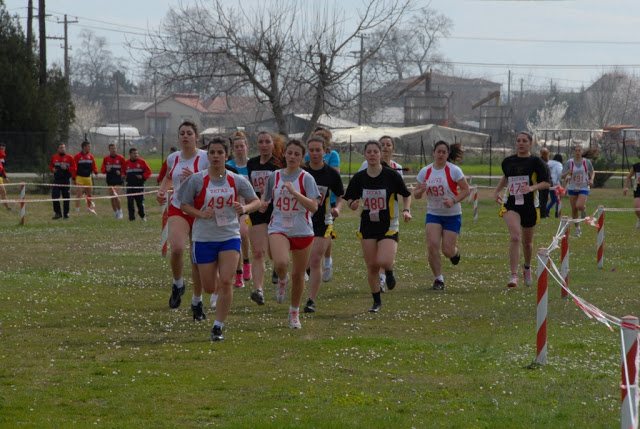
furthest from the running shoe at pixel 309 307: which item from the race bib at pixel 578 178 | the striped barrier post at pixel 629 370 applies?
the race bib at pixel 578 178

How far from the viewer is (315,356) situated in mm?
8031

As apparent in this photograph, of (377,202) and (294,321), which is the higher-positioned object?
(377,202)

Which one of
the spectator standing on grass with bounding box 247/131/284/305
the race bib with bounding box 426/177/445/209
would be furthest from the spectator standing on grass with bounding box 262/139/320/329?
the race bib with bounding box 426/177/445/209

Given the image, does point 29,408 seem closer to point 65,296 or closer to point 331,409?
point 331,409

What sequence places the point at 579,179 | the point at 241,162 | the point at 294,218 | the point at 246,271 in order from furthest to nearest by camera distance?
the point at 579,179
the point at 246,271
the point at 241,162
the point at 294,218

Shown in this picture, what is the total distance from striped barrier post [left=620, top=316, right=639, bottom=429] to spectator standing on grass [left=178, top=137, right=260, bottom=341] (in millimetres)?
4438

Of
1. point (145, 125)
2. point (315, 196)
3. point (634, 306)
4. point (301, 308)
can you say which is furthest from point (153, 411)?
point (145, 125)

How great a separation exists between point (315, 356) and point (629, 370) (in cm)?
366

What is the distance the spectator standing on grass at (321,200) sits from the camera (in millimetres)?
10062

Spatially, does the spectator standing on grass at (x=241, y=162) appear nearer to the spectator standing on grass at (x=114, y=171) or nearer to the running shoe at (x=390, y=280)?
the running shoe at (x=390, y=280)

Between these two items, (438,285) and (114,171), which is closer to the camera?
(438,285)

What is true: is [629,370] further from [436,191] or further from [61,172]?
[61,172]

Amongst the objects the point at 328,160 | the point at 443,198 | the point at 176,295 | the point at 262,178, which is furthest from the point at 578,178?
the point at 176,295

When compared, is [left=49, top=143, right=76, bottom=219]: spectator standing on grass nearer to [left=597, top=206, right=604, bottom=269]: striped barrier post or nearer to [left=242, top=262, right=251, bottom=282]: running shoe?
[left=242, top=262, right=251, bottom=282]: running shoe
